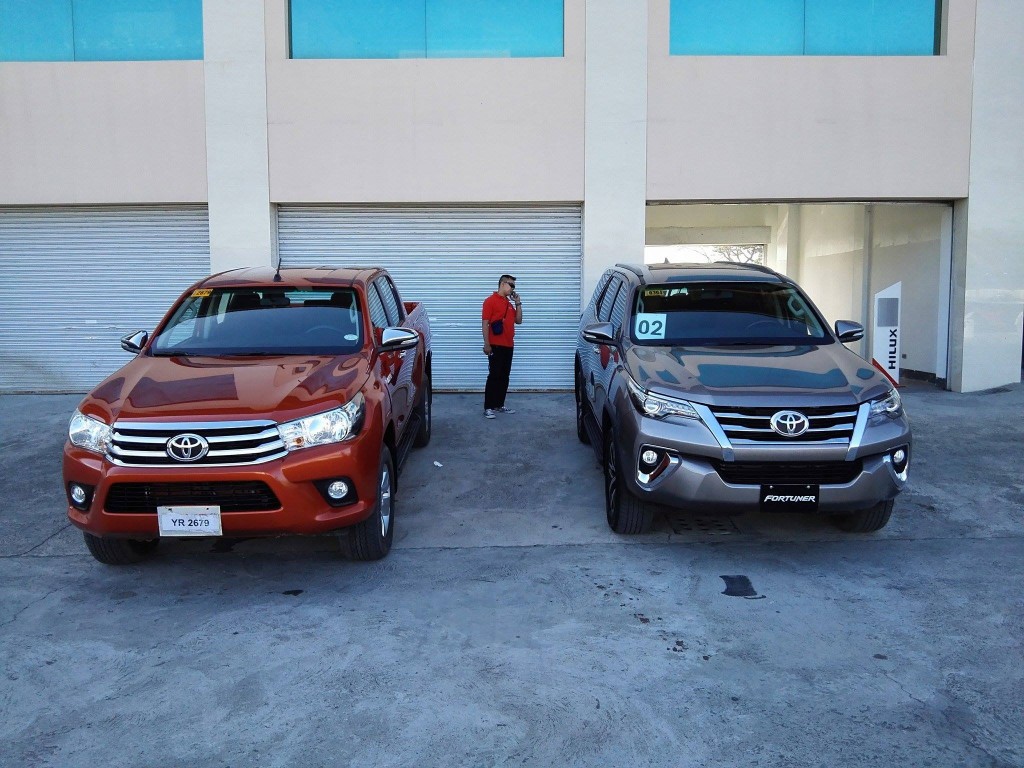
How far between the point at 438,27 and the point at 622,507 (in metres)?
8.09

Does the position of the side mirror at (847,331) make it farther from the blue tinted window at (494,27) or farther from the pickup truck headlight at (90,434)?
the blue tinted window at (494,27)

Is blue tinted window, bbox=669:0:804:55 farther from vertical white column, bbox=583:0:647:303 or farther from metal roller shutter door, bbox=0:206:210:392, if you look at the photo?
metal roller shutter door, bbox=0:206:210:392

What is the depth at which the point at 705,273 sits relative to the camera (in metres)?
7.17

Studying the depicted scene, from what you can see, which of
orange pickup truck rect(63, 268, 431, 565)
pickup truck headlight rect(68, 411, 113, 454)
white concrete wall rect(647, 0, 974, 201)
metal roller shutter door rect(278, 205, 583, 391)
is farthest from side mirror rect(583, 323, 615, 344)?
white concrete wall rect(647, 0, 974, 201)

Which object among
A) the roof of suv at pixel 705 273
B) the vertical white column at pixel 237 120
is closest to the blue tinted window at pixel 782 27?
the roof of suv at pixel 705 273

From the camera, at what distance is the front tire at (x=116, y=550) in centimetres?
536

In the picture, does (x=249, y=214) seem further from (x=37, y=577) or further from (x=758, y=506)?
(x=758, y=506)

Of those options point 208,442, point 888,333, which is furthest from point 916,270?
point 208,442

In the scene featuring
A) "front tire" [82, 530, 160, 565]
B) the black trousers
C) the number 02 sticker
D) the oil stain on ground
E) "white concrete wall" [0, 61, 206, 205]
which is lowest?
the oil stain on ground

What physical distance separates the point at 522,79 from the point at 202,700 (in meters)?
9.37

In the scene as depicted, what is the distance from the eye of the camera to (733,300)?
686cm

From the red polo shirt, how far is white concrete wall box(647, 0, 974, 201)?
116 inches

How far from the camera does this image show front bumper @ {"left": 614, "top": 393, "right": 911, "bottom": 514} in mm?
5195

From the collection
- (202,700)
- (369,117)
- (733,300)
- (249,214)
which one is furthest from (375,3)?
(202,700)
